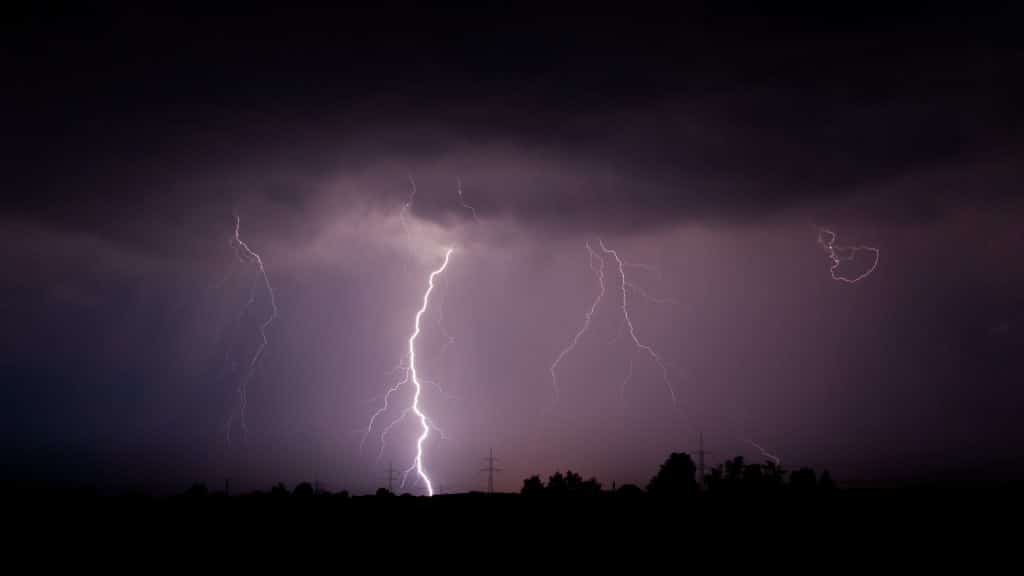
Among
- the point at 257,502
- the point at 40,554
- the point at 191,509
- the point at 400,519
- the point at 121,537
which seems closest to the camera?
the point at 40,554

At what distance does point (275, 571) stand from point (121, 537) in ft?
15.4

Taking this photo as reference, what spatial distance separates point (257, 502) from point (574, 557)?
10.9m

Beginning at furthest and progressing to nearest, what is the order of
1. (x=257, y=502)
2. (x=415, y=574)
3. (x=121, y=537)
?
(x=257, y=502)
(x=121, y=537)
(x=415, y=574)

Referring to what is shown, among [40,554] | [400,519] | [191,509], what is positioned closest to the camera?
[40,554]

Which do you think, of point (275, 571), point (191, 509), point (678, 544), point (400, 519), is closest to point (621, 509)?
point (678, 544)

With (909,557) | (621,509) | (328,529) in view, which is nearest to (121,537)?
(328,529)

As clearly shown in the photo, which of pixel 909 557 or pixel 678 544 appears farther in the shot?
pixel 678 544

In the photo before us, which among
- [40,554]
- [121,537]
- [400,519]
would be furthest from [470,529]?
[40,554]

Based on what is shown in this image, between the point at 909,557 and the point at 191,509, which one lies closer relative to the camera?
the point at 909,557

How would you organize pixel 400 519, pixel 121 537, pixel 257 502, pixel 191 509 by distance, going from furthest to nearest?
pixel 257 502 → pixel 191 509 → pixel 400 519 → pixel 121 537

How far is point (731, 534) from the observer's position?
750 inches

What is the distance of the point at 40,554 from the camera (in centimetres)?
1812

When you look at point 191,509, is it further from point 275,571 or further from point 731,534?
point 731,534

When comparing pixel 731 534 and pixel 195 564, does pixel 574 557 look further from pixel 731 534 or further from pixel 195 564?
pixel 195 564
